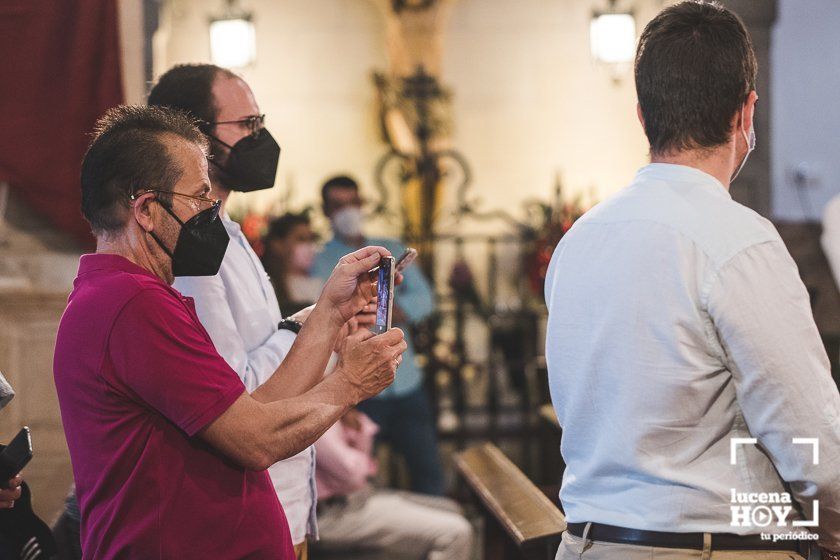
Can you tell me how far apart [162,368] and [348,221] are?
3189mm

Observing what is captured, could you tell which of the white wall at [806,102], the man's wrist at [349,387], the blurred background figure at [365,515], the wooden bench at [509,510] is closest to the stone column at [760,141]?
the white wall at [806,102]

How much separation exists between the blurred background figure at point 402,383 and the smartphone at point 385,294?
255 centimetres

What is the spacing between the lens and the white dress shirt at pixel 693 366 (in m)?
1.37

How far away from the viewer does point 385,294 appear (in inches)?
72.4

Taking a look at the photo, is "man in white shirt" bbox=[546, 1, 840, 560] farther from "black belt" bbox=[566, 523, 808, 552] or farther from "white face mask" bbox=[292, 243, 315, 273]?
"white face mask" bbox=[292, 243, 315, 273]

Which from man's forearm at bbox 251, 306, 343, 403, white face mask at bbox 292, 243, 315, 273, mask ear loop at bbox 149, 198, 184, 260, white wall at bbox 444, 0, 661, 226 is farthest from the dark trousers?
white wall at bbox 444, 0, 661, 226

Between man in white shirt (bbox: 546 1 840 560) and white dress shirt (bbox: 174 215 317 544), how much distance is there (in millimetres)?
713

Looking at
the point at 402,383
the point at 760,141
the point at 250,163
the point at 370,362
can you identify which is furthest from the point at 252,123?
the point at 760,141

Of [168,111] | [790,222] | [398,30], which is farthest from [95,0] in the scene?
[790,222]

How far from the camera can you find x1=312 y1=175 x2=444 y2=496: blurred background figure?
4.49m

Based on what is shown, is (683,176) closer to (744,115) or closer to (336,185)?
(744,115)

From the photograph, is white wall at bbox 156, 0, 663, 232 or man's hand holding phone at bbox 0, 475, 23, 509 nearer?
man's hand holding phone at bbox 0, 475, 23, 509

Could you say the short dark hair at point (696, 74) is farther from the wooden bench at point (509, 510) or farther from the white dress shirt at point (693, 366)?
the wooden bench at point (509, 510)

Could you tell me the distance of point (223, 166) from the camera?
2.13 m
